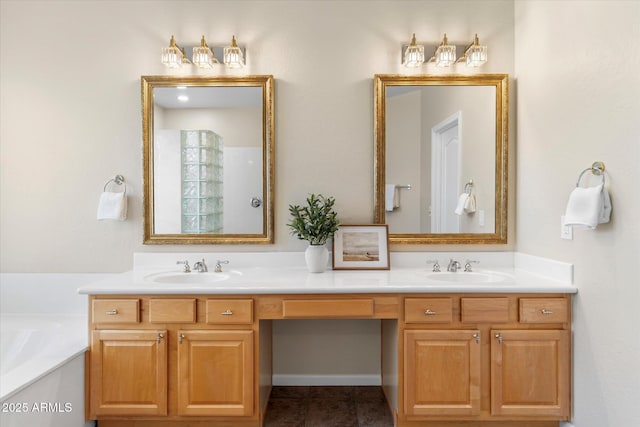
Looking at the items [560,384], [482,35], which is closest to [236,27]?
[482,35]

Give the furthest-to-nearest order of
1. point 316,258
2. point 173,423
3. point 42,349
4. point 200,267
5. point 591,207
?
point 200,267 → point 316,258 → point 42,349 → point 173,423 → point 591,207

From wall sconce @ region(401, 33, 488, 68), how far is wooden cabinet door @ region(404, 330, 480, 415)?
5.25ft

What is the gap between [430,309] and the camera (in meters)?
2.02

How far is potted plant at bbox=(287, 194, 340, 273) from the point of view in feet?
7.79

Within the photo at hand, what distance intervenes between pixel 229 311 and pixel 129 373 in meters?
0.59

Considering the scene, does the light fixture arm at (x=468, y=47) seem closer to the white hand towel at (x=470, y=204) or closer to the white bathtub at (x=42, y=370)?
the white hand towel at (x=470, y=204)

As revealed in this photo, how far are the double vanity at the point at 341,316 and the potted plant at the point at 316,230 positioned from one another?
35cm

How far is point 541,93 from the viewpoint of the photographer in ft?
7.48

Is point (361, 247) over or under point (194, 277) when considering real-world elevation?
over

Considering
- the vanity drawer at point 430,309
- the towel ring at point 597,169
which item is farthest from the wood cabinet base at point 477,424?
the towel ring at point 597,169

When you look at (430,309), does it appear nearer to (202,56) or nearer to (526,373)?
(526,373)

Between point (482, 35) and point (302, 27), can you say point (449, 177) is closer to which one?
point (482, 35)

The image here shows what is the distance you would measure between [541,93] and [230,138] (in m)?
1.84

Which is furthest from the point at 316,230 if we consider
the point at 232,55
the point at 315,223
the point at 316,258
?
the point at 232,55
